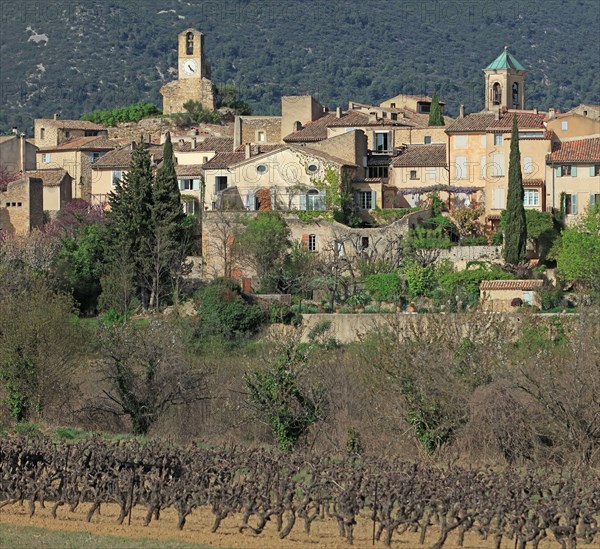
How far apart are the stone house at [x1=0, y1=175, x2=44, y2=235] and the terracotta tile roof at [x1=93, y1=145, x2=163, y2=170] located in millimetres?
4155

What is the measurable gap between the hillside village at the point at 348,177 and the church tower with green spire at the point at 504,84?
753 centimetres

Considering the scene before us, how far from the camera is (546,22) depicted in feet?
587

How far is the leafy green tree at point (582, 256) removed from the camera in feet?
186

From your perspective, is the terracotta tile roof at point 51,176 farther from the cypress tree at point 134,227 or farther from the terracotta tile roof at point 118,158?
the cypress tree at point 134,227

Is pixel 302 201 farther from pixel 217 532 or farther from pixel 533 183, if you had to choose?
pixel 217 532

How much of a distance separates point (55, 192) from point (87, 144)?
5666mm

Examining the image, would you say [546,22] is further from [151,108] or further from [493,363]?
[493,363]

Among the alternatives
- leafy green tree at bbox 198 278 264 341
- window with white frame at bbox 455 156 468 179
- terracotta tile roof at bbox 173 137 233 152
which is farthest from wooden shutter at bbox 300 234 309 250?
terracotta tile roof at bbox 173 137 233 152

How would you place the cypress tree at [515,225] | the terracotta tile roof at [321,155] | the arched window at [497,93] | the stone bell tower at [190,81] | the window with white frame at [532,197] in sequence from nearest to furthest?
the cypress tree at [515,225], the window with white frame at [532,197], the terracotta tile roof at [321,155], the arched window at [497,93], the stone bell tower at [190,81]

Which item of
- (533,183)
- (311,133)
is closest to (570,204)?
(533,183)

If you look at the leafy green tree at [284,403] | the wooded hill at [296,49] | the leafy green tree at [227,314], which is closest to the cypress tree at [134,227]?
the leafy green tree at [227,314]

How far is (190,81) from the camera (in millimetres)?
86500

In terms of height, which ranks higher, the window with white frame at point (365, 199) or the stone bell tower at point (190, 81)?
the stone bell tower at point (190, 81)

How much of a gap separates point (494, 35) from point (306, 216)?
117 m
